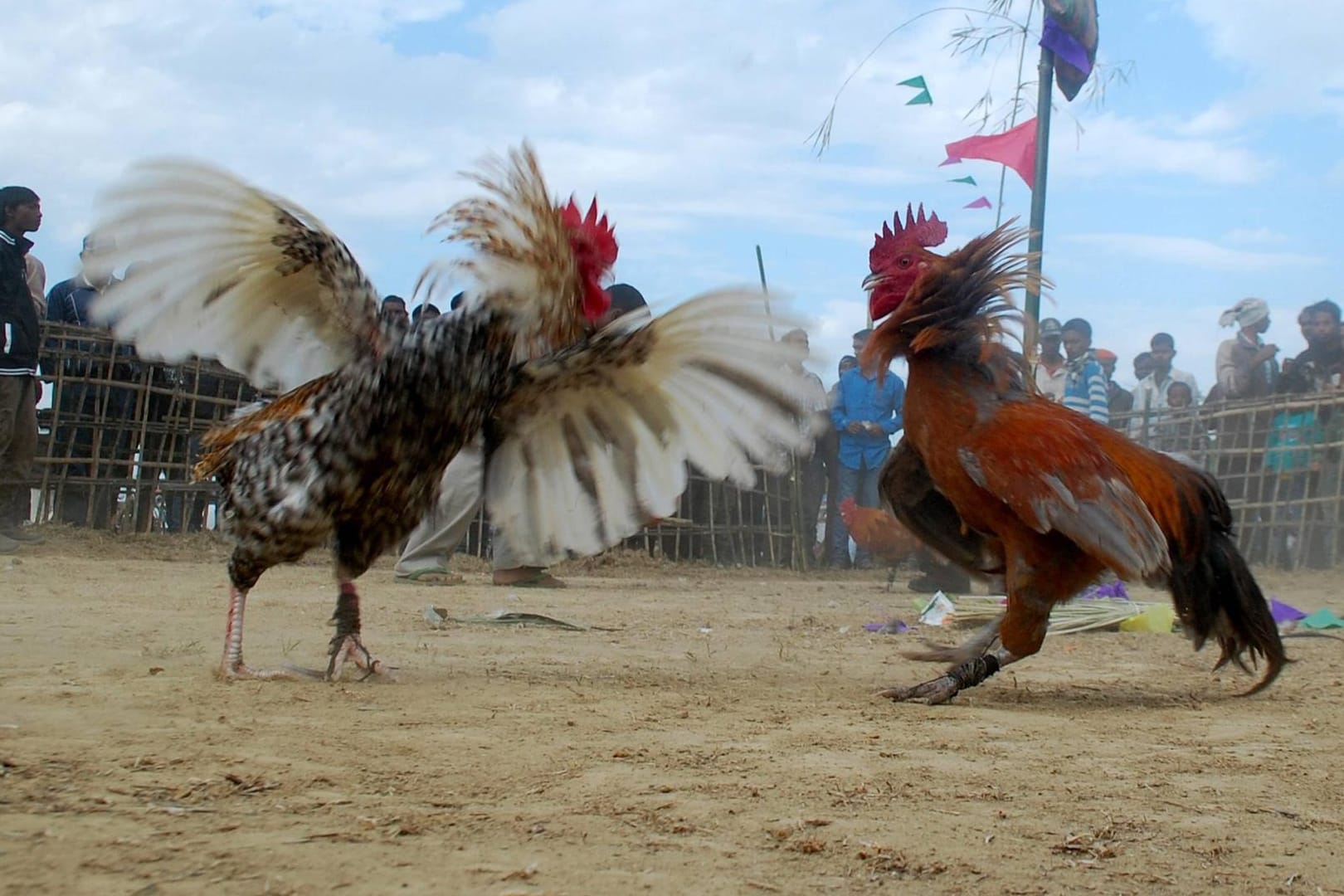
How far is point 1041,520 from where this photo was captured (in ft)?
12.9

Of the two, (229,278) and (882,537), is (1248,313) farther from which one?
(229,278)

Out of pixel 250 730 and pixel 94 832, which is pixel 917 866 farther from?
pixel 250 730

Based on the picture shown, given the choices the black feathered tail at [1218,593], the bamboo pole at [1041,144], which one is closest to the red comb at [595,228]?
the black feathered tail at [1218,593]

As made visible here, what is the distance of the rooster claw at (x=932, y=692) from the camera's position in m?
4.30

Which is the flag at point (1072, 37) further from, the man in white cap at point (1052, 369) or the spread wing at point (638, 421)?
the spread wing at point (638, 421)

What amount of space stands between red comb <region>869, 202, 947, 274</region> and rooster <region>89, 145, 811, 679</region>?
0.56m

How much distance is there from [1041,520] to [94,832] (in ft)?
9.02

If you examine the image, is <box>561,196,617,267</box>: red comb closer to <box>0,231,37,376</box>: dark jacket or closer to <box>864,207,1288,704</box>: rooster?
<box>864,207,1288,704</box>: rooster

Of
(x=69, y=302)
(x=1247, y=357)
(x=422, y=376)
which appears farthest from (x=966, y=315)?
(x=1247, y=357)

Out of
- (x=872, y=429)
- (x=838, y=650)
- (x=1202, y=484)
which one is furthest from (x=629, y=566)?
(x=1202, y=484)

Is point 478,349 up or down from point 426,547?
up

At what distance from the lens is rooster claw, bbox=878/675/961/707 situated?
430 centimetres

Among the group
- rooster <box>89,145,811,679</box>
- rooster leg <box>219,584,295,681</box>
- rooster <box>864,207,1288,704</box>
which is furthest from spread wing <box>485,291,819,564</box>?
rooster leg <box>219,584,295,681</box>

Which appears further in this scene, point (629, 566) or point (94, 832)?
point (629, 566)
